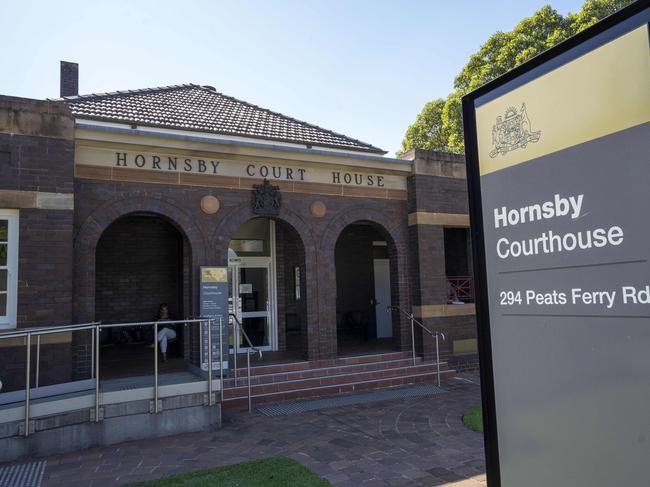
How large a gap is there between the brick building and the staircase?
388 mm

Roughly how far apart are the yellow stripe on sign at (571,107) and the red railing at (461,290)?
959 centimetres

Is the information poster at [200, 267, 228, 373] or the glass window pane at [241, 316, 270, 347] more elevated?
the information poster at [200, 267, 228, 373]

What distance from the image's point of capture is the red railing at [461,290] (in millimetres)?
11656

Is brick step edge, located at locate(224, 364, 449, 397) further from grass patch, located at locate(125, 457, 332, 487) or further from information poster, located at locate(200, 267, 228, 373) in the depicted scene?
grass patch, located at locate(125, 457, 332, 487)

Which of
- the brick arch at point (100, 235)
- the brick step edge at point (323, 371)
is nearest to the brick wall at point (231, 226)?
the brick arch at point (100, 235)

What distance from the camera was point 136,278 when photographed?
1185 cm

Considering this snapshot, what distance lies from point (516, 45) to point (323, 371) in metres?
16.2

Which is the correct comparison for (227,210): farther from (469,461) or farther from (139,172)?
(469,461)

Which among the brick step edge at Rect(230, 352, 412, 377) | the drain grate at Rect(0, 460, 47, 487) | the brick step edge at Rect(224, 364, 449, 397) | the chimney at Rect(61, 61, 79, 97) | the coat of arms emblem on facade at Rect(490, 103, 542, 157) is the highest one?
the chimney at Rect(61, 61, 79, 97)

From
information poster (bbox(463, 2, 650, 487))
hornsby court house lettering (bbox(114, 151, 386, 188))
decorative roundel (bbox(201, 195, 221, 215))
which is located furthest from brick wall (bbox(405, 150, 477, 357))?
information poster (bbox(463, 2, 650, 487))

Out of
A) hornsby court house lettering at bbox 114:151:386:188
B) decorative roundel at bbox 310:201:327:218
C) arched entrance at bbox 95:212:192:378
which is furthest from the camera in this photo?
arched entrance at bbox 95:212:192:378

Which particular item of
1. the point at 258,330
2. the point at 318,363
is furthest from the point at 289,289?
the point at 318,363

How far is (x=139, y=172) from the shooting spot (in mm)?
8430

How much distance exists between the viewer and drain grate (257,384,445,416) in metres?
7.81
